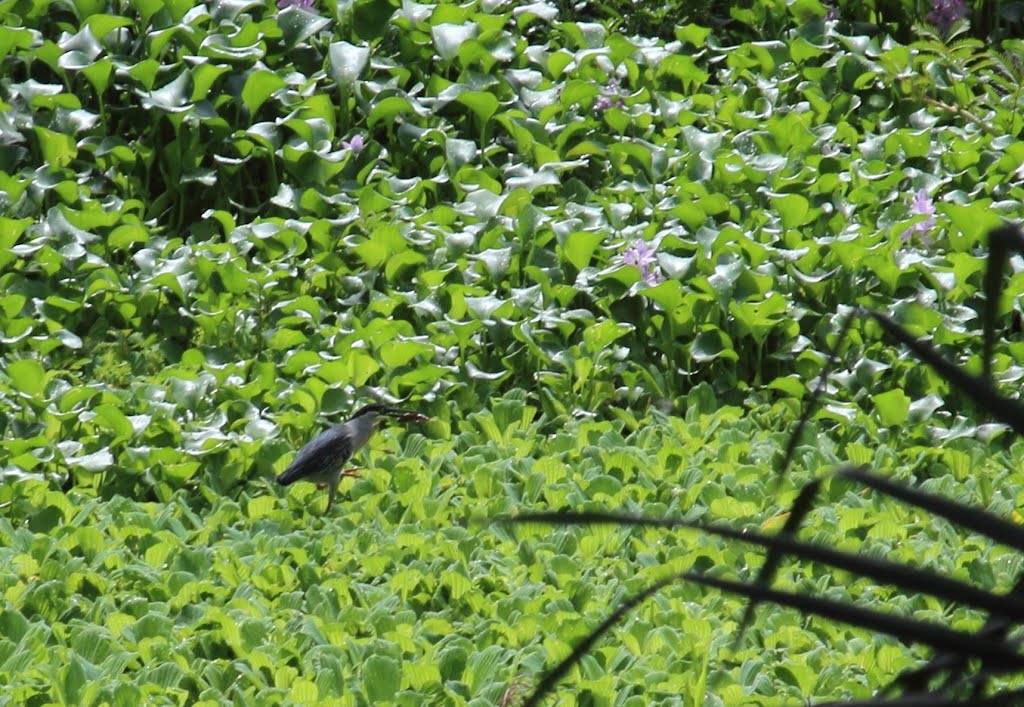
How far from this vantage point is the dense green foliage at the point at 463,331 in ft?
9.73

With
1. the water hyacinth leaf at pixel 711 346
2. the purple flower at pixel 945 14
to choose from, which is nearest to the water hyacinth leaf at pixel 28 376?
the water hyacinth leaf at pixel 711 346

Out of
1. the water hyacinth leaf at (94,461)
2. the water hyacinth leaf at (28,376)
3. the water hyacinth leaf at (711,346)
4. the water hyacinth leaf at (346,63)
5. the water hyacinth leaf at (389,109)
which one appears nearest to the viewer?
the water hyacinth leaf at (94,461)

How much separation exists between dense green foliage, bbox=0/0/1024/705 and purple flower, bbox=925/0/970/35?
0.68 ft

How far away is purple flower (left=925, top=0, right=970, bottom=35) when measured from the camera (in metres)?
5.61

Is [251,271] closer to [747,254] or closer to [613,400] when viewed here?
[613,400]

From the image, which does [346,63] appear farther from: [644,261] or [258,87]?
[644,261]

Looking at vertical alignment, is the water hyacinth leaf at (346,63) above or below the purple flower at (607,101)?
above

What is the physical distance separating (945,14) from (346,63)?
2314mm

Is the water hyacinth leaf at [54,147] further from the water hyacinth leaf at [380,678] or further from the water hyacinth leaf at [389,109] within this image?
the water hyacinth leaf at [380,678]

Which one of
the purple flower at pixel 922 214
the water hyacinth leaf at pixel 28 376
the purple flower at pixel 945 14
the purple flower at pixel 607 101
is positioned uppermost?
the purple flower at pixel 945 14

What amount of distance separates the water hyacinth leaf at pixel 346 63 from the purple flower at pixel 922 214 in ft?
6.34

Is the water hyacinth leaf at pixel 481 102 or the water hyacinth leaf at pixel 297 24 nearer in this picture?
the water hyacinth leaf at pixel 481 102

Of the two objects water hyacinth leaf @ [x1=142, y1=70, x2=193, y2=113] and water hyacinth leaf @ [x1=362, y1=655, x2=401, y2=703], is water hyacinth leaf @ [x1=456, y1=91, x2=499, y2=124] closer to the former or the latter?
water hyacinth leaf @ [x1=142, y1=70, x2=193, y2=113]

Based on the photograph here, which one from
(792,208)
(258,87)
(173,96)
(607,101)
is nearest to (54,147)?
(173,96)
